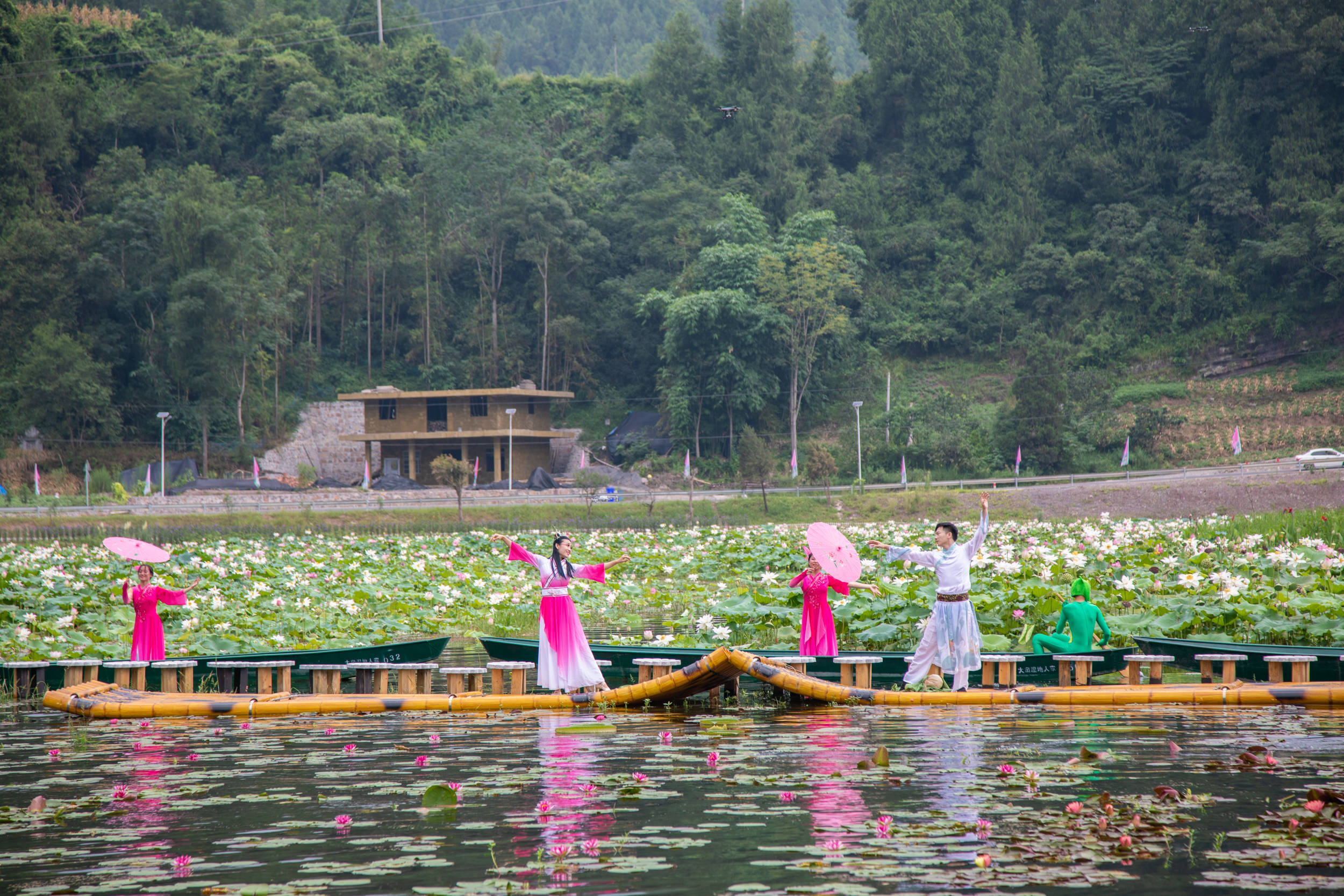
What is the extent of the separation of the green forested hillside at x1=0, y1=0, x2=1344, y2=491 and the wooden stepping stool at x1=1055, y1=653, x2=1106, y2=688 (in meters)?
38.3

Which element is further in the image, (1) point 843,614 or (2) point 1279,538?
(2) point 1279,538

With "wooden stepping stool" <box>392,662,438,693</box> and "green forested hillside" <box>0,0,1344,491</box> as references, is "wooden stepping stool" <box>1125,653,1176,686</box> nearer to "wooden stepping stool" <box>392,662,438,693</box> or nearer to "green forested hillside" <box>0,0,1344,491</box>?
"wooden stepping stool" <box>392,662,438,693</box>

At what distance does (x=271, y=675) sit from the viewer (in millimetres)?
11016

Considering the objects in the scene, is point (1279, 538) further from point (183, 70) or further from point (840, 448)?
point (183, 70)

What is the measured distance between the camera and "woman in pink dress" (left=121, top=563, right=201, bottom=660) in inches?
448

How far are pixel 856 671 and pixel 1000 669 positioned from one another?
4.25ft

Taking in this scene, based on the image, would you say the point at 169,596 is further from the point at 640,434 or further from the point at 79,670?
the point at 640,434

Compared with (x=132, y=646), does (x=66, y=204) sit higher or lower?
higher

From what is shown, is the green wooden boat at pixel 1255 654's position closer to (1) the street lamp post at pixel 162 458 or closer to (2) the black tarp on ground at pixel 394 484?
(1) the street lamp post at pixel 162 458

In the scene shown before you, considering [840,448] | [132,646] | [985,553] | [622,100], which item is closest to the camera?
[132,646]

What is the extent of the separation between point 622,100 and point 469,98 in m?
9.99

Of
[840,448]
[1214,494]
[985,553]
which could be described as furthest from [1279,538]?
[840,448]

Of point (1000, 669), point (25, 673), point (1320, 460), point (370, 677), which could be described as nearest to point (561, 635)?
point (370, 677)

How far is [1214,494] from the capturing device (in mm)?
37406
